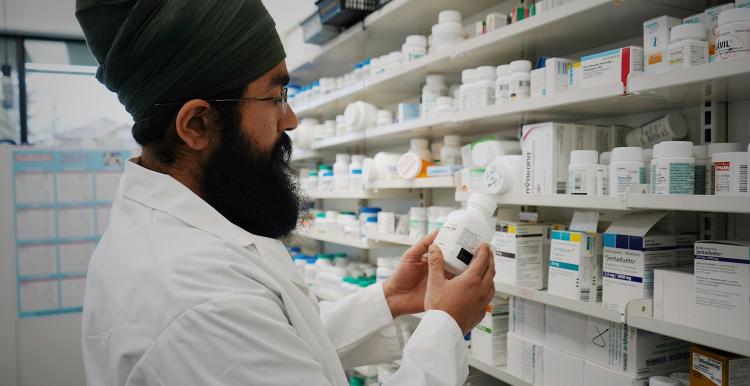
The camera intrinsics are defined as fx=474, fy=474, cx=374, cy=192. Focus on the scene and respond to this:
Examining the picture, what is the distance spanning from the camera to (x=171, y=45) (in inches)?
33.9

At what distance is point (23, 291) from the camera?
122 inches

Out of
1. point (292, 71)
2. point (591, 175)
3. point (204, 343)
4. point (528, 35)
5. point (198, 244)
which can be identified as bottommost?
point (204, 343)

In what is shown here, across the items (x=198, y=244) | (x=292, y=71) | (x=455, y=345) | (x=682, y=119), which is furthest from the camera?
(x=292, y=71)

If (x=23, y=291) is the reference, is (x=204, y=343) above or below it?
above

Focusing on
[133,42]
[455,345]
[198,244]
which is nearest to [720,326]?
[455,345]

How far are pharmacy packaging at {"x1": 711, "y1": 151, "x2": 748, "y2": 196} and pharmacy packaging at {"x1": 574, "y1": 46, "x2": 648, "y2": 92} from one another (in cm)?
26

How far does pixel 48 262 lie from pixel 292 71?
2.06 metres

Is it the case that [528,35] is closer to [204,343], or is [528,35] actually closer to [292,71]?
[204,343]

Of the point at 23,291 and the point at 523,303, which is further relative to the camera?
the point at 23,291

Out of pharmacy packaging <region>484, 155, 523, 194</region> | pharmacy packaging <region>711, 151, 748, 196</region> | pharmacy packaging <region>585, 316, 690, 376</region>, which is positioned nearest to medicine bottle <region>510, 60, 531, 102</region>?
pharmacy packaging <region>484, 155, 523, 194</region>

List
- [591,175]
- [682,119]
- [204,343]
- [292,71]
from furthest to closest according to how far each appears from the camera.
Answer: [292,71], [682,119], [591,175], [204,343]

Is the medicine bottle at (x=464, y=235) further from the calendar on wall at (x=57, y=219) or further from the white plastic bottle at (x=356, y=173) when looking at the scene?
the calendar on wall at (x=57, y=219)

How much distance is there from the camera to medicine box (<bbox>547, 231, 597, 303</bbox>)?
123cm

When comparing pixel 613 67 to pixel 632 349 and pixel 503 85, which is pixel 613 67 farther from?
pixel 632 349
